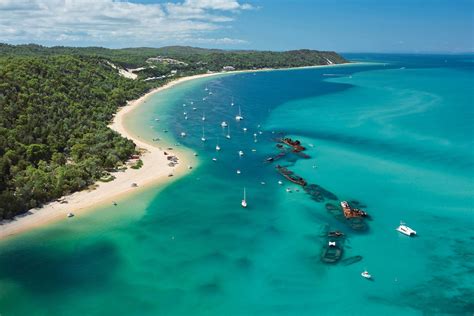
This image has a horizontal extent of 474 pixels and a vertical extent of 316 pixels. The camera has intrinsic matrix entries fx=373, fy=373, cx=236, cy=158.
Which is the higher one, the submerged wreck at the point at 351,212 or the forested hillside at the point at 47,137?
the forested hillside at the point at 47,137

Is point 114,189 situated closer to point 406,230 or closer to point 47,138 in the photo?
point 47,138

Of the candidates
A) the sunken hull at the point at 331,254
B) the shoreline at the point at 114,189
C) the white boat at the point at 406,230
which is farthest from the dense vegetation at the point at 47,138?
the white boat at the point at 406,230

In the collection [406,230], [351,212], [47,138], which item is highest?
[47,138]

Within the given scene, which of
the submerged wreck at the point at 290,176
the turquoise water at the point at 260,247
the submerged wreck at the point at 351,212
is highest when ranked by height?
the submerged wreck at the point at 290,176

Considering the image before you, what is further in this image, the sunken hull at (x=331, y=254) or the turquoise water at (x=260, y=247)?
the sunken hull at (x=331, y=254)

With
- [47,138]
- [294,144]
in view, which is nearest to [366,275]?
[294,144]

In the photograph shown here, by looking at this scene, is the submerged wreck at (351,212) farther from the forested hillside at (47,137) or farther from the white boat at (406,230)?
the forested hillside at (47,137)

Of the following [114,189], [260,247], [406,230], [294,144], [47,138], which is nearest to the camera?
[260,247]

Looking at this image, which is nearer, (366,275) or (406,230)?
(366,275)

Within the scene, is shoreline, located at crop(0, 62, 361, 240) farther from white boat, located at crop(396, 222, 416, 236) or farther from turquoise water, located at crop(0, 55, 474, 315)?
white boat, located at crop(396, 222, 416, 236)

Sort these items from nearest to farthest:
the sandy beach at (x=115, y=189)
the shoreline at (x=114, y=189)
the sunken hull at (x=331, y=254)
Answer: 1. the sunken hull at (x=331, y=254)
2. the shoreline at (x=114, y=189)
3. the sandy beach at (x=115, y=189)
